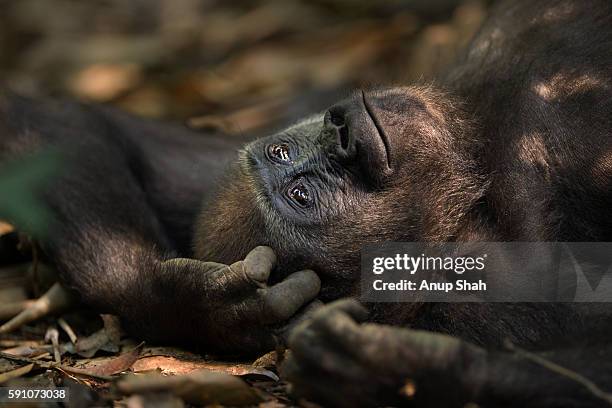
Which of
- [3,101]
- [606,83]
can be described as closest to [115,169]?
[3,101]

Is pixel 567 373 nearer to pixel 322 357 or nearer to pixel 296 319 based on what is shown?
pixel 322 357

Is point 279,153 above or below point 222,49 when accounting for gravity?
below

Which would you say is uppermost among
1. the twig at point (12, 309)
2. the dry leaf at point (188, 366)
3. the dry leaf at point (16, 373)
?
the twig at point (12, 309)

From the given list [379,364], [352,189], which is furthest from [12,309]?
[379,364]

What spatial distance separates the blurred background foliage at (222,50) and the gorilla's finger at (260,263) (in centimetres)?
278

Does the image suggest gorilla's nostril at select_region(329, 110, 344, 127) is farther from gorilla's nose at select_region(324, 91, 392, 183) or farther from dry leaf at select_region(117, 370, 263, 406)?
dry leaf at select_region(117, 370, 263, 406)

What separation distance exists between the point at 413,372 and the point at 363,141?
3.53 ft

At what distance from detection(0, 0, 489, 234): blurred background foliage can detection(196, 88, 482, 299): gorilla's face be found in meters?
2.46

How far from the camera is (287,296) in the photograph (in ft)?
10.3

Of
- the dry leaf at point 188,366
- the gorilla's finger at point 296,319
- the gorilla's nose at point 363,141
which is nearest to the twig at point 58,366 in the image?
the dry leaf at point 188,366

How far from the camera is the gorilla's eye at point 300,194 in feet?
11.4

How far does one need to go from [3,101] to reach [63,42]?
318 centimetres

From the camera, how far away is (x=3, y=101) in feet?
14.9

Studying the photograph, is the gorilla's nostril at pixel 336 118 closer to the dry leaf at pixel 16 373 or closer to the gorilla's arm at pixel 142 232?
the gorilla's arm at pixel 142 232
